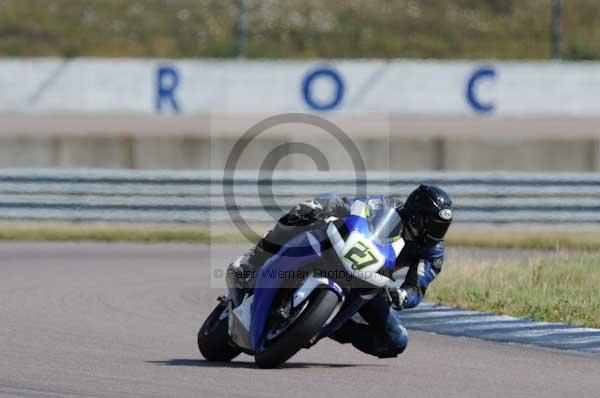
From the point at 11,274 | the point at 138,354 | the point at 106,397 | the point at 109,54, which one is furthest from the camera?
the point at 109,54

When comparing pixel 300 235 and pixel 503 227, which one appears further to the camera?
pixel 503 227

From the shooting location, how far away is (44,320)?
9617mm

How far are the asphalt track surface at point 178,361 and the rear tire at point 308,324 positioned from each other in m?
0.17

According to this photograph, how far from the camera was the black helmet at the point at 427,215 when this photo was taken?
754cm

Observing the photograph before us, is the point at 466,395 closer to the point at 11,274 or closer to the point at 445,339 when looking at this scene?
the point at 445,339

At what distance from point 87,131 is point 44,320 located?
63.5 feet

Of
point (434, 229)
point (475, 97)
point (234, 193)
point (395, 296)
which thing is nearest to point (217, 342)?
point (395, 296)

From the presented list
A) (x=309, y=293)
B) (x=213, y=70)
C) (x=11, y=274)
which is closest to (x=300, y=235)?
(x=309, y=293)

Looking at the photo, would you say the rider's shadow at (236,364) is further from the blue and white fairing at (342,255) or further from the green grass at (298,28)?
the green grass at (298,28)

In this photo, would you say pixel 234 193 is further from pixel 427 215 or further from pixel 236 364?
pixel 427 215

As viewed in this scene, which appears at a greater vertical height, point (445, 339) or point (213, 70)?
point (213, 70)

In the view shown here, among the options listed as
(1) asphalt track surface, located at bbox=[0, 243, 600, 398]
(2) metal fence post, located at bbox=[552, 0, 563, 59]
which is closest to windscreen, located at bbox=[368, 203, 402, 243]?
(1) asphalt track surface, located at bbox=[0, 243, 600, 398]

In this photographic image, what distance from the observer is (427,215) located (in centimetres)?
754

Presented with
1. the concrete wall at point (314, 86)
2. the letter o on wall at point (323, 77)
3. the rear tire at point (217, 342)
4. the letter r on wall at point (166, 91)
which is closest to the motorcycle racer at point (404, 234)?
the rear tire at point (217, 342)
